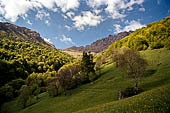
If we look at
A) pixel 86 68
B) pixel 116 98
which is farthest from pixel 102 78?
pixel 116 98

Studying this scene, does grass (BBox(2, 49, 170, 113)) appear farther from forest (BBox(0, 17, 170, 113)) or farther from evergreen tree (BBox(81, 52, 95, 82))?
evergreen tree (BBox(81, 52, 95, 82))

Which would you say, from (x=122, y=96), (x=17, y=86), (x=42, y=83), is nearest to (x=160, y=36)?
(x=122, y=96)

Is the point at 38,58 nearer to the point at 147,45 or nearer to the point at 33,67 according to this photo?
the point at 33,67

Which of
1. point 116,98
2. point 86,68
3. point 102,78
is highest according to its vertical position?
point 86,68

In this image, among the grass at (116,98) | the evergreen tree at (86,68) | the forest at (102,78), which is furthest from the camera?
the evergreen tree at (86,68)

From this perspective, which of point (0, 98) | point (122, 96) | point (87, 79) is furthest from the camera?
point (0, 98)

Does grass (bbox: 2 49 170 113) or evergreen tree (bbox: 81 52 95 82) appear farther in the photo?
evergreen tree (bbox: 81 52 95 82)

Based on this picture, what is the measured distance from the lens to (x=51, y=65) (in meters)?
181

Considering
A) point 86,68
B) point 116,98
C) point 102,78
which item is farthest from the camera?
point 86,68

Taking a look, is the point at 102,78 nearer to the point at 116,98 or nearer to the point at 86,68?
the point at 86,68

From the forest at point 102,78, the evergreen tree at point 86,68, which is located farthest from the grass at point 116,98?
the evergreen tree at point 86,68

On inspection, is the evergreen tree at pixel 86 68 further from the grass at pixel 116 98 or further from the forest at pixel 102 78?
the grass at pixel 116 98

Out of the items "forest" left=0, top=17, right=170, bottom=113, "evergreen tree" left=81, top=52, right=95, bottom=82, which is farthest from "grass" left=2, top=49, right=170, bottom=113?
"evergreen tree" left=81, top=52, right=95, bottom=82

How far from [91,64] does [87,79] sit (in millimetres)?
10653
